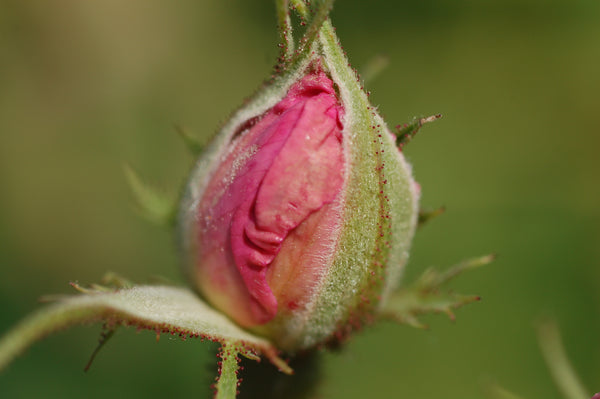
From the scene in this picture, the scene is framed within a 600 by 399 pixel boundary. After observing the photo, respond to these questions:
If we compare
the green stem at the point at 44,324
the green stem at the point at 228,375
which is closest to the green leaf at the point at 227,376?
the green stem at the point at 228,375

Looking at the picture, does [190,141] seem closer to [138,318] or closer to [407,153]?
[138,318]

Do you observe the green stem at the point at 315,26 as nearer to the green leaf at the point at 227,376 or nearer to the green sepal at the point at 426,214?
the green sepal at the point at 426,214

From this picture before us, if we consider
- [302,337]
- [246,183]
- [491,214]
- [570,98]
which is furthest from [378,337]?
[246,183]

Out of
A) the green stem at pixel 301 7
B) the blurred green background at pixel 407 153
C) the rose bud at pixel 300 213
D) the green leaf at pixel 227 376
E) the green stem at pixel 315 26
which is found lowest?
the blurred green background at pixel 407 153

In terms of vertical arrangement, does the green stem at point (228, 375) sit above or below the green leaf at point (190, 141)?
below

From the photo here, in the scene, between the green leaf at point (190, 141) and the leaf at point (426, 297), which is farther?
→ the green leaf at point (190, 141)

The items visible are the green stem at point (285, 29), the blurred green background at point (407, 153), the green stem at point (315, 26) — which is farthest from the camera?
the blurred green background at point (407, 153)

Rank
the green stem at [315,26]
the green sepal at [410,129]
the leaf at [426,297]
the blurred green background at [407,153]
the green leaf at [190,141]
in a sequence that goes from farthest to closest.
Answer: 1. the blurred green background at [407,153]
2. the green leaf at [190,141]
3. the leaf at [426,297]
4. the green sepal at [410,129]
5. the green stem at [315,26]
